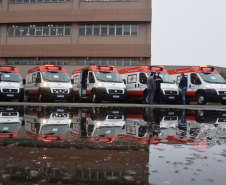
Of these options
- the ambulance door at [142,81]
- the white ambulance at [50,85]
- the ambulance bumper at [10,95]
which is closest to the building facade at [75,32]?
the ambulance door at [142,81]

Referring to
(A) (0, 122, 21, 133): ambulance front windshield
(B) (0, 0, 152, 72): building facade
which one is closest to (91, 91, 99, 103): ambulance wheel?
(A) (0, 122, 21, 133): ambulance front windshield

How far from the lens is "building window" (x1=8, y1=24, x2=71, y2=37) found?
3892cm

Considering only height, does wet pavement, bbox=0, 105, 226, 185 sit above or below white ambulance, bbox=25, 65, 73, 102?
below

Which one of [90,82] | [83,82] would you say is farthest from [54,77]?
[83,82]

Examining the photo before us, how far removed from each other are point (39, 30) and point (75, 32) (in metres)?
5.29

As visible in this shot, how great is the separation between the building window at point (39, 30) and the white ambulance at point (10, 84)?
2178cm

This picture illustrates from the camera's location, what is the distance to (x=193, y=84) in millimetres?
17500

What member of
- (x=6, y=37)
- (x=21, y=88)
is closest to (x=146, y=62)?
(x=6, y=37)

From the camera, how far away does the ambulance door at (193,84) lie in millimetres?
17203

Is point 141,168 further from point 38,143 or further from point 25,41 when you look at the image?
point 25,41

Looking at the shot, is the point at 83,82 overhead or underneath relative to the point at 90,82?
overhead

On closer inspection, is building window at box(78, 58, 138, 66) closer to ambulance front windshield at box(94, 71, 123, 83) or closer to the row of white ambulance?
the row of white ambulance

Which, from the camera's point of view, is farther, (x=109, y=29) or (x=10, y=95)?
(x=109, y=29)

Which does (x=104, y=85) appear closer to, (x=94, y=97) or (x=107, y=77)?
(x=107, y=77)
